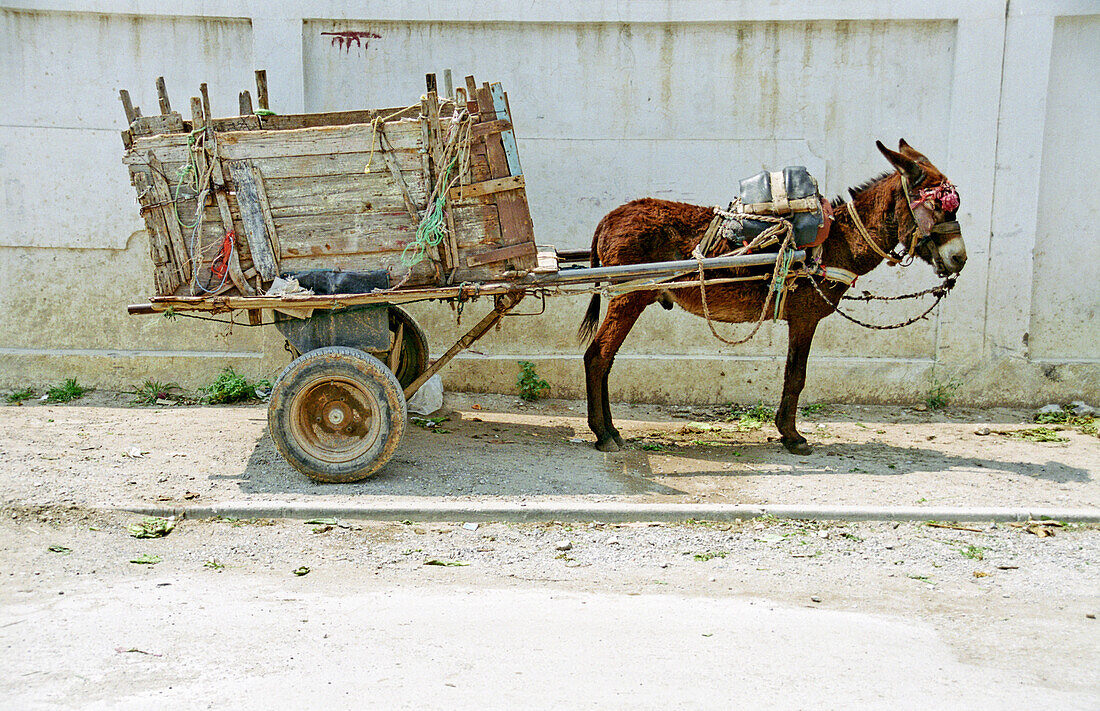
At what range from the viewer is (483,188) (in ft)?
17.5

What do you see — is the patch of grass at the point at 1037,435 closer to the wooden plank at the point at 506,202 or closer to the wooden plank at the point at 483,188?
the wooden plank at the point at 506,202

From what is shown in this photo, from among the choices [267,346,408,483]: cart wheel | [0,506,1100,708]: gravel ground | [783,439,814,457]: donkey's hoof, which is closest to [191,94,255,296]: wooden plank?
[267,346,408,483]: cart wheel

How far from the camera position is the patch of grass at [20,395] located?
7.45 meters

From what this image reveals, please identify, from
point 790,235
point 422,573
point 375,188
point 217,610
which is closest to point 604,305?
point 790,235

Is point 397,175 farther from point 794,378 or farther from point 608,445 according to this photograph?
point 794,378

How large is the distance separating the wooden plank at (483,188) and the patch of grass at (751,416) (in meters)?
3.16

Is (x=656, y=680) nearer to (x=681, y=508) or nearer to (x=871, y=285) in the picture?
(x=681, y=508)

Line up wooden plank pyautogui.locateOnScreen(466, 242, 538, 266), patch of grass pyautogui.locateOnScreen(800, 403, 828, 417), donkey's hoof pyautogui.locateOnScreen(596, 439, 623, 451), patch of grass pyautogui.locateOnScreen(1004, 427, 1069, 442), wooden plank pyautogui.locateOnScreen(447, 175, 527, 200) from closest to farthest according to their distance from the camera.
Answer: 1. wooden plank pyautogui.locateOnScreen(447, 175, 527, 200)
2. wooden plank pyautogui.locateOnScreen(466, 242, 538, 266)
3. donkey's hoof pyautogui.locateOnScreen(596, 439, 623, 451)
4. patch of grass pyautogui.locateOnScreen(1004, 427, 1069, 442)
5. patch of grass pyautogui.locateOnScreen(800, 403, 828, 417)

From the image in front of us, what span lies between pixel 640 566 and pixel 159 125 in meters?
3.87

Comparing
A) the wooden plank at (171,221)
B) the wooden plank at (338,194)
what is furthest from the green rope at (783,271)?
the wooden plank at (171,221)

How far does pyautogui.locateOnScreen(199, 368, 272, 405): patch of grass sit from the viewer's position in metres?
7.55

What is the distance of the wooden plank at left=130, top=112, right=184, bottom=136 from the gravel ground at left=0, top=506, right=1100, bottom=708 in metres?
2.30

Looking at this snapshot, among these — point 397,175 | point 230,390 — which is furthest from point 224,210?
point 230,390

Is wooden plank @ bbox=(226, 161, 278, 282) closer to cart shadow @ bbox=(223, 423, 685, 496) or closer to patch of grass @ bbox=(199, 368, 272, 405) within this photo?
cart shadow @ bbox=(223, 423, 685, 496)
